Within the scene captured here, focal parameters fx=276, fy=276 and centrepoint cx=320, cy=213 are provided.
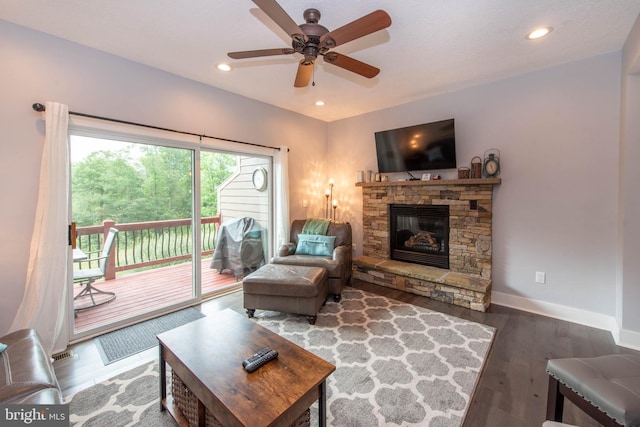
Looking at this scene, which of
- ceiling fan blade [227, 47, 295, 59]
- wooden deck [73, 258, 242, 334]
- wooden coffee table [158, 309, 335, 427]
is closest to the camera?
wooden coffee table [158, 309, 335, 427]

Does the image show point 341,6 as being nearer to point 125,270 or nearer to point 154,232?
point 154,232

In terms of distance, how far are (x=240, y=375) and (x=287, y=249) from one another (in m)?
2.52

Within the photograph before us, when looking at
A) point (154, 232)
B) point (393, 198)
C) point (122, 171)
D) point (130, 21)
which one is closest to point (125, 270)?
point (154, 232)

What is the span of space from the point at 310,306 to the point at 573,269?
2.82m

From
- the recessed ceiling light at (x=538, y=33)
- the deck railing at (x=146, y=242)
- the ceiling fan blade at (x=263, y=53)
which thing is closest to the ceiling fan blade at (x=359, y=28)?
the ceiling fan blade at (x=263, y=53)

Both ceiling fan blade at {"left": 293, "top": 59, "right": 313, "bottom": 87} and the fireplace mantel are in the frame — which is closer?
ceiling fan blade at {"left": 293, "top": 59, "right": 313, "bottom": 87}

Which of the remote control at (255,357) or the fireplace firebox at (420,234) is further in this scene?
the fireplace firebox at (420,234)

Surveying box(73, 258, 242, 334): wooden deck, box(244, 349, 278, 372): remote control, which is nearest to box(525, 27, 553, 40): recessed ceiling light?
box(244, 349, 278, 372): remote control

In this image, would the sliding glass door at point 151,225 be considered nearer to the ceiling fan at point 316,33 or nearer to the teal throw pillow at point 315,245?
the teal throw pillow at point 315,245

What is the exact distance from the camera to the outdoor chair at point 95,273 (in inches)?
109

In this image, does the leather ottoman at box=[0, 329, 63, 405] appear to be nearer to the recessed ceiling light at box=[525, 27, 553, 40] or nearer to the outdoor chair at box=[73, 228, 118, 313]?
the outdoor chair at box=[73, 228, 118, 313]

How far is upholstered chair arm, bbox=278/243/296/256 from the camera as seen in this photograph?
3852 millimetres

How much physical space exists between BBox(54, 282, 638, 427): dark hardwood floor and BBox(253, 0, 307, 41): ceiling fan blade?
2576 millimetres

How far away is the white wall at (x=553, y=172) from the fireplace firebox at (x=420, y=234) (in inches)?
24.0
